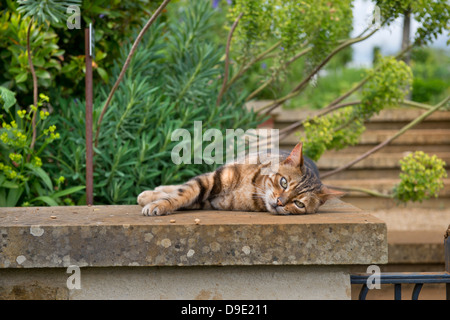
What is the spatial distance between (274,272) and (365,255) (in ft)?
1.17

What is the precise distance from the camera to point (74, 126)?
11.3ft

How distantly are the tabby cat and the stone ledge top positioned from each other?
1.21 ft

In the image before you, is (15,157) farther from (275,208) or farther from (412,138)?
(412,138)

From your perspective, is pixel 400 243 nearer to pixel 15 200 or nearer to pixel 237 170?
pixel 237 170

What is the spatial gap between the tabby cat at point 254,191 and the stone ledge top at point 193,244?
37cm

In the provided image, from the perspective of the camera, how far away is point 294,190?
2.50 meters

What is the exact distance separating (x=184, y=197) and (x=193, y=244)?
1.81ft

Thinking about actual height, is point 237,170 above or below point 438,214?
above

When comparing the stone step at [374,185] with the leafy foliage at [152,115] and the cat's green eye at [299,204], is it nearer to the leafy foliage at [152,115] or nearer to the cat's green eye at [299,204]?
the leafy foliage at [152,115]

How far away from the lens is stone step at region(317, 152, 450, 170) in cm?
600

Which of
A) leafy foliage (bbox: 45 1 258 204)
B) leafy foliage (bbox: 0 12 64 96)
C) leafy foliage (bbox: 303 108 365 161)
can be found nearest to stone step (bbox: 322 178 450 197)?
leafy foliage (bbox: 303 108 365 161)

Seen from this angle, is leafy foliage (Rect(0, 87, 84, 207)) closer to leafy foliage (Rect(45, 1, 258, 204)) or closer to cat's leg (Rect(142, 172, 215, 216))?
leafy foliage (Rect(45, 1, 258, 204))

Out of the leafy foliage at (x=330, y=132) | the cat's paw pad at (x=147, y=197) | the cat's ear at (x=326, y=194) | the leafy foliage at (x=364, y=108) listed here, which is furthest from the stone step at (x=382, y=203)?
the cat's paw pad at (x=147, y=197)

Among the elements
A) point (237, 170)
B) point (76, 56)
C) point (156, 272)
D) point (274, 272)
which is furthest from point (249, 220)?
point (76, 56)
